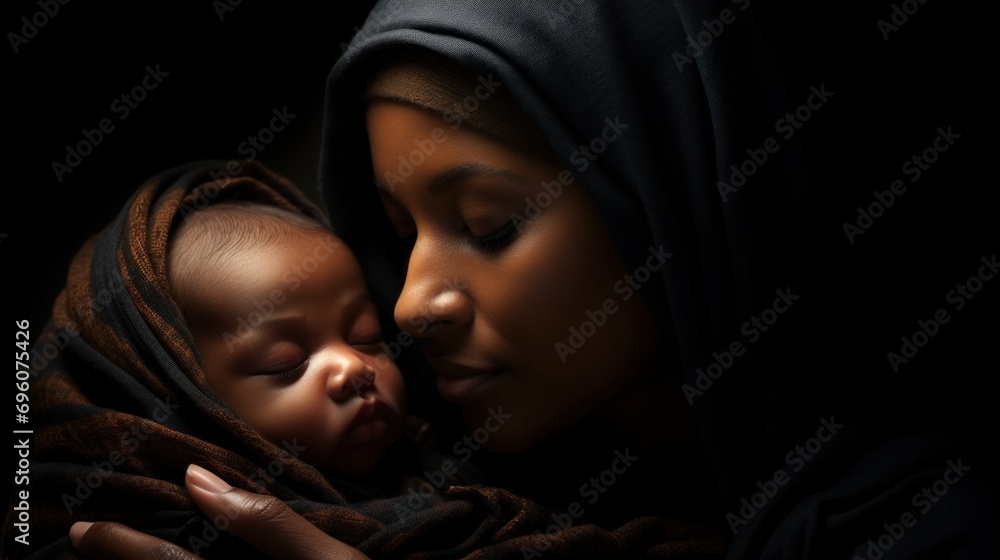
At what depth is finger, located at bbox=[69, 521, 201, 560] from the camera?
110 centimetres

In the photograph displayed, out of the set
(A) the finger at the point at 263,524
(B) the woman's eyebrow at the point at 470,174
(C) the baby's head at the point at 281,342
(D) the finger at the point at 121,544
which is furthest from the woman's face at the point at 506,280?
(D) the finger at the point at 121,544

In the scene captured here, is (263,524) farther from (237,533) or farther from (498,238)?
(498,238)

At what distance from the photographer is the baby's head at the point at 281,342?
4.05ft

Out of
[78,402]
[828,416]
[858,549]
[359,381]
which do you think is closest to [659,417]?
[828,416]

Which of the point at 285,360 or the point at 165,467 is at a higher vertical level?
the point at 285,360

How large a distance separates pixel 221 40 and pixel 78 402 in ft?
2.46

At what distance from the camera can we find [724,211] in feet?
3.73

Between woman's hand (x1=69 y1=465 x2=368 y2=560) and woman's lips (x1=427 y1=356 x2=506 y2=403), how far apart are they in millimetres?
245

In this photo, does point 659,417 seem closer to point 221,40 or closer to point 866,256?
point 866,256

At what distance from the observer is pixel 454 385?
1.24 meters

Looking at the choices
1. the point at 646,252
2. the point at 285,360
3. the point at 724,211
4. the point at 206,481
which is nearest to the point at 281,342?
the point at 285,360

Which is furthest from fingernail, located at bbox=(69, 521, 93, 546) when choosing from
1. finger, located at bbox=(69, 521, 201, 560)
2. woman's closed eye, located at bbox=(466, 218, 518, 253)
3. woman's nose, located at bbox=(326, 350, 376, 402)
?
woman's closed eye, located at bbox=(466, 218, 518, 253)

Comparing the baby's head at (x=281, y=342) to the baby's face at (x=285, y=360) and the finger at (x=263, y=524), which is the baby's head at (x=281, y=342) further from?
the finger at (x=263, y=524)

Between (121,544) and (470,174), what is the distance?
0.62 metres
